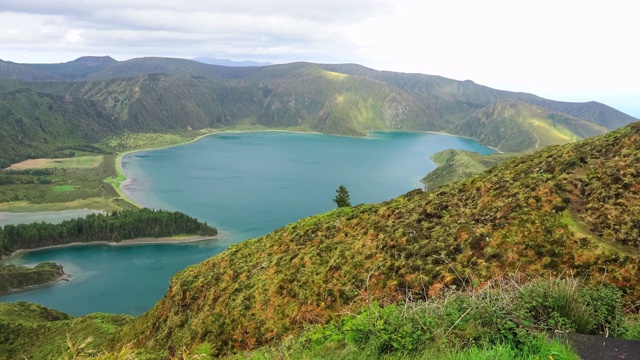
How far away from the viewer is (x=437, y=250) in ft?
73.5

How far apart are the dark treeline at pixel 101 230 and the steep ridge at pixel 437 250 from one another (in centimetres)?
11018

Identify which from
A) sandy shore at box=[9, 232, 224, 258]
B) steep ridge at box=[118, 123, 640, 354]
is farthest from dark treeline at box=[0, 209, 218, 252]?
steep ridge at box=[118, 123, 640, 354]

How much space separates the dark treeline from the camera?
131250 mm

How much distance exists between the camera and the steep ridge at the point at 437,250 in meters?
18.9

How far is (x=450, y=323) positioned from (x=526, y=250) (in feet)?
39.7

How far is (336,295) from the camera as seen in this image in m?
23.0

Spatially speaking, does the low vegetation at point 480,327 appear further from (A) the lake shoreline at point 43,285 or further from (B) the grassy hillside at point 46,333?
(A) the lake shoreline at point 43,285

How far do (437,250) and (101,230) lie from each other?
143 meters

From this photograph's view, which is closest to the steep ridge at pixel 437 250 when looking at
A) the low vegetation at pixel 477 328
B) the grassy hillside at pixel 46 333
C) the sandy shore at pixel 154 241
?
the low vegetation at pixel 477 328

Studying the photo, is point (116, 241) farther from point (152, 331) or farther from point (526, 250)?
point (526, 250)

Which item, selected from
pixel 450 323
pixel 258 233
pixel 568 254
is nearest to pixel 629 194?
pixel 568 254

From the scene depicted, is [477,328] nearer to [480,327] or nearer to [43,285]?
[480,327]

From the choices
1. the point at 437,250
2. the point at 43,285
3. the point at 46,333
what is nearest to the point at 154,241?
the point at 43,285

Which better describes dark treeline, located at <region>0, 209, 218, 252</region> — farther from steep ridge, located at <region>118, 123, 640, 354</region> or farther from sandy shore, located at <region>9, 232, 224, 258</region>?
steep ridge, located at <region>118, 123, 640, 354</region>
